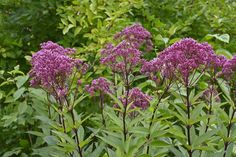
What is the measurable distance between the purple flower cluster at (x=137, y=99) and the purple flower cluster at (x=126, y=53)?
10cm

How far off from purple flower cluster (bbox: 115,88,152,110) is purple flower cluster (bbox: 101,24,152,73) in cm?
10

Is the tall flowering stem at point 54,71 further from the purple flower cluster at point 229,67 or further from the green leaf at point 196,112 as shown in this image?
the purple flower cluster at point 229,67

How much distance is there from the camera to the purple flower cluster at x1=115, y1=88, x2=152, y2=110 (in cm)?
235

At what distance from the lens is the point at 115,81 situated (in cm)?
276

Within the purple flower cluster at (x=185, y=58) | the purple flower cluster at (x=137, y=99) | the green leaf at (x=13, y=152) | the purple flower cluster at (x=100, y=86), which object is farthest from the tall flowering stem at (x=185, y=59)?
the green leaf at (x=13, y=152)

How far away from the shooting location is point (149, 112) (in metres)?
2.31

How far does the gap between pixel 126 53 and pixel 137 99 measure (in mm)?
237

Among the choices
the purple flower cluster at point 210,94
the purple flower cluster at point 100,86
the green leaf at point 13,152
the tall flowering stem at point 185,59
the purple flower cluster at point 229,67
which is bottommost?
the green leaf at point 13,152

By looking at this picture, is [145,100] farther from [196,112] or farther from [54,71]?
[54,71]

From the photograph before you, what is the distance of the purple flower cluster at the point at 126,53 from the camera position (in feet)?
7.45

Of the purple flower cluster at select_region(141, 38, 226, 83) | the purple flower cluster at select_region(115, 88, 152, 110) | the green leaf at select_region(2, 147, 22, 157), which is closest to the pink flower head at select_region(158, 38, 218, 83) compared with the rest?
the purple flower cluster at select_region(141, 38, 226, 83)

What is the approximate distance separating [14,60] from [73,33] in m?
0.46

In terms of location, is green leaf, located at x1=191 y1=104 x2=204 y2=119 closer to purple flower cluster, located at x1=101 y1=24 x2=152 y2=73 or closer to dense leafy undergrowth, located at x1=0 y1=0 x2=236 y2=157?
dense leafy undergrowth, located at x1=0 y1=0 x2=236 y2=157

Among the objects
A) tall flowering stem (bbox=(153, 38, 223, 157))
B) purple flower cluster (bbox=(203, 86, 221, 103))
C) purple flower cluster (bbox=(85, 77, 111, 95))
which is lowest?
purple flower cluster (bbox=(203, 86, 221, 103))
